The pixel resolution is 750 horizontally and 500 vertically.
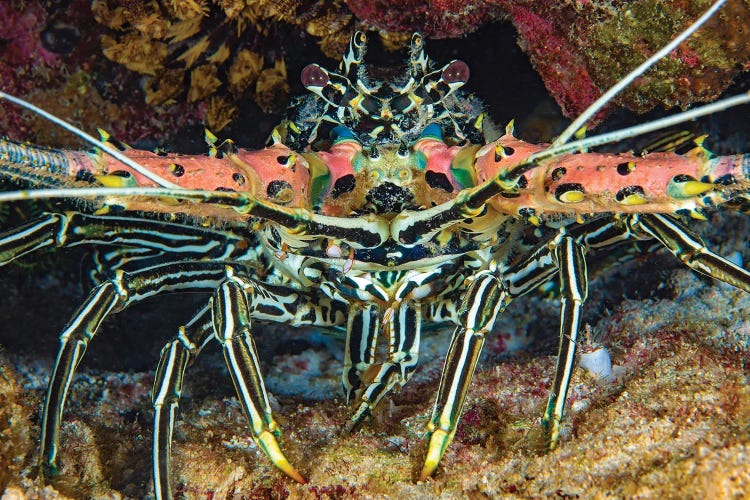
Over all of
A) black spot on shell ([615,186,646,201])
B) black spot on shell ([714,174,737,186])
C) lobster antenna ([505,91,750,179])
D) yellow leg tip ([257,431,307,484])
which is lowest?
yellow leg tip ([257,431,307,484])

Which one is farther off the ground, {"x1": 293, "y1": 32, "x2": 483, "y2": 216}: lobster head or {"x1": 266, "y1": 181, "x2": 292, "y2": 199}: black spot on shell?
{"x1": 293, "y1": 32, "x2": 483, "y2": 216}: lobster head

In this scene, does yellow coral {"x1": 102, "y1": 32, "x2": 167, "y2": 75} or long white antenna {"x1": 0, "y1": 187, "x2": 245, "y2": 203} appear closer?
long white antenna {"x1": 0, "y1": 187, "x2": 245, "y2": 203}

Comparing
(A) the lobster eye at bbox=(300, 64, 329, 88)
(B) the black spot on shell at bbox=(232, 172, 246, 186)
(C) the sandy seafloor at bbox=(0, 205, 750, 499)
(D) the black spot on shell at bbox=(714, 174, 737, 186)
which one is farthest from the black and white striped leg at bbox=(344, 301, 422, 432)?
(D) the black spot on shell at bbox=(714, 174, 737, 186)

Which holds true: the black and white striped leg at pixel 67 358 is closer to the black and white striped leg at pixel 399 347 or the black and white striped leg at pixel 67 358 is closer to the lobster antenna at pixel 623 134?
the black and white striped leg at pixel 399 347

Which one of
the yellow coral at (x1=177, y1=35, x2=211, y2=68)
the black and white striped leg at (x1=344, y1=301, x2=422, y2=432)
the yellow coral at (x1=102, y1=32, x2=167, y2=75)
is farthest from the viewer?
the yellow coral at (x1=177, y1=35, x2=211, y2=68)

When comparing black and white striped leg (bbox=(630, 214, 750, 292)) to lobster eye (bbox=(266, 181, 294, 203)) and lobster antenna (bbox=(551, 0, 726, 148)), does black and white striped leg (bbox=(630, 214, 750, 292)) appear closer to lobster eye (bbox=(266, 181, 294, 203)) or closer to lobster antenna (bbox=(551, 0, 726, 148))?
lobster antenna (bbox=(551, 0, 726, 148))

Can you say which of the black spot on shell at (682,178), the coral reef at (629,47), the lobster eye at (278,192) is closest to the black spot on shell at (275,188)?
the lobster eye at (278,192)

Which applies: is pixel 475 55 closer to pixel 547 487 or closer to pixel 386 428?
pixel 386 428

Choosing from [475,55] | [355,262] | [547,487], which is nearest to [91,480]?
[355,262]
